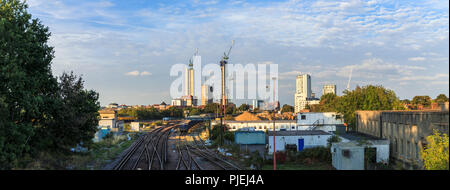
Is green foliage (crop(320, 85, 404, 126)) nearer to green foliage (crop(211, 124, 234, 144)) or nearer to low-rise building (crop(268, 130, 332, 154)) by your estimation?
green foliage (crop(211, 124, 234, 144))

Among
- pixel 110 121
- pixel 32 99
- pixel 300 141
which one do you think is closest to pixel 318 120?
pixel 300 141

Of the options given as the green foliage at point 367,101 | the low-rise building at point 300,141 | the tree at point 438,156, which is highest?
the green foliage at point 367,101

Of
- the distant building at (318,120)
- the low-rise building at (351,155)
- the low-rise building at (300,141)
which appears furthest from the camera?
the distant building at (318,120)

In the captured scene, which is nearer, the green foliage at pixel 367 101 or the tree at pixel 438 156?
the tree at pixel 438 156

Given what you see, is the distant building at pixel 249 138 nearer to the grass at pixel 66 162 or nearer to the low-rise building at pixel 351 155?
the grass at pixel 66 162

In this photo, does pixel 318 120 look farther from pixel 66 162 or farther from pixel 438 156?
pixel 66 162

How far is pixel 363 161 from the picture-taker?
24.9m

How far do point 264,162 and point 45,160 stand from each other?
53.7 ft

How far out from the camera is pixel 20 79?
74.2 ft

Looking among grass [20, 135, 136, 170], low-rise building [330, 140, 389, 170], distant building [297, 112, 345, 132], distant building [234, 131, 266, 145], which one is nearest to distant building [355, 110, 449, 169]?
low-rise building [330, 140, 389, 170]

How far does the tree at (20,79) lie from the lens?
21.4m

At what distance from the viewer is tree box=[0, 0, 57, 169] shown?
21406 millimetres

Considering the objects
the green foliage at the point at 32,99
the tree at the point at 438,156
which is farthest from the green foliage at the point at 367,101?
the green foliage at the point at 32,99
